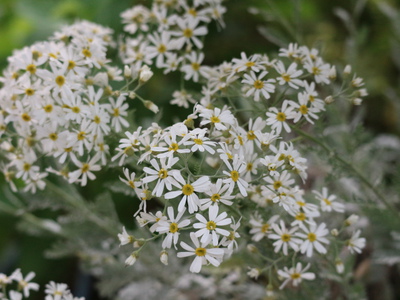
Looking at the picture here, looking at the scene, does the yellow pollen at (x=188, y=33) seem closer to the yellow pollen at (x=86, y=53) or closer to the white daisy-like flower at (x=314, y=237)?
the yellow pollen at (x=86, y=53)

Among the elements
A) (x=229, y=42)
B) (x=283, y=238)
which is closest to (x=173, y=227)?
(x=283, y=238)

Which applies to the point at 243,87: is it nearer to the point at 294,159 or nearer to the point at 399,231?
the point at 294,159

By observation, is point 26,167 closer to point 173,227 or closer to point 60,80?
point 60,80

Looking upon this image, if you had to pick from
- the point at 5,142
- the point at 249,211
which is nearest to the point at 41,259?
the point at 5,142

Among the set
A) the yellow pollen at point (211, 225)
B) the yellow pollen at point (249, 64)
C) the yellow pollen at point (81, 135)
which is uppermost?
the yellow pollen at point (249, 64)

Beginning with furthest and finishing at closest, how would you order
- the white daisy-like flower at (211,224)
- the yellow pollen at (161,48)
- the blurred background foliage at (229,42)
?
the blurred background foliage at (229,42) → the yellow pollen at (161,48) → the white daisy-like flower at (211,224)

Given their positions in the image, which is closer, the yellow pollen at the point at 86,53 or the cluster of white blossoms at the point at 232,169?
the cluster of white blossoms at the point at 232,169

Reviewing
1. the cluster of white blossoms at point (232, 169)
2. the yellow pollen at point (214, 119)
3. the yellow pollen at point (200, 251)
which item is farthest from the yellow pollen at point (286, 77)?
the yellow pollen at point (200, 251)
